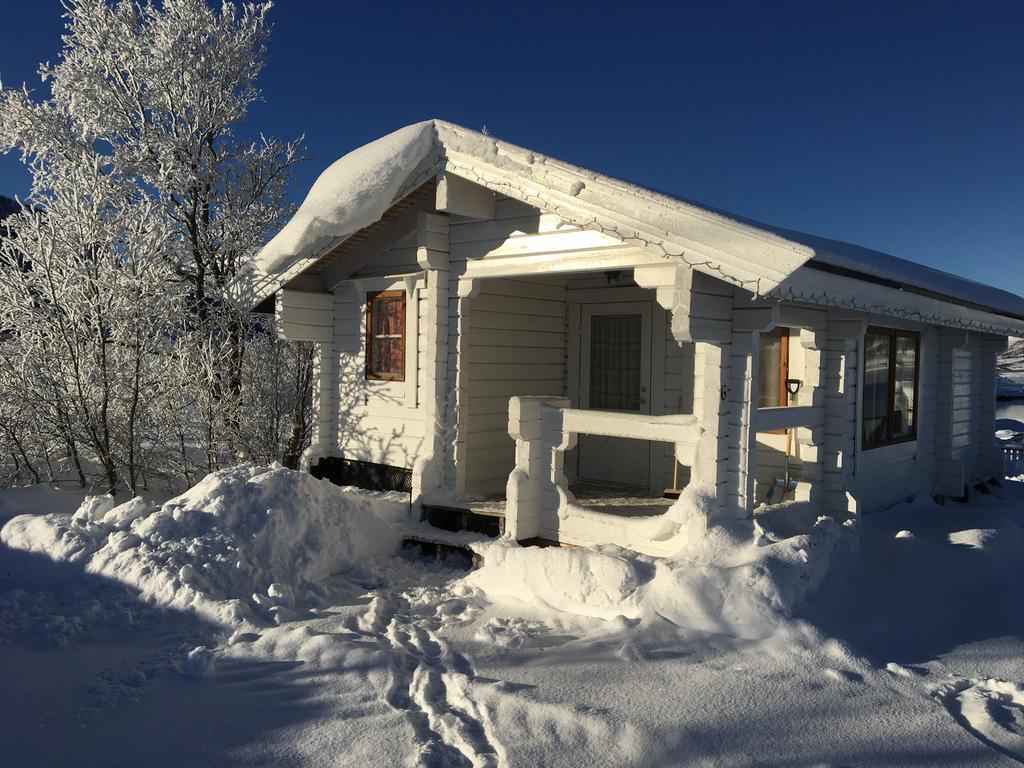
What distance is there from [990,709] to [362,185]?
21.2 feet

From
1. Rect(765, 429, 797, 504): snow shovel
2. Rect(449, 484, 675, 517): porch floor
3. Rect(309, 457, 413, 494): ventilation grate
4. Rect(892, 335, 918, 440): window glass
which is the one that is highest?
Rect(892, 335, 918, 440): window glass

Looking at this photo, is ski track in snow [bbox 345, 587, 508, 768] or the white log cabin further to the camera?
the white log cabin

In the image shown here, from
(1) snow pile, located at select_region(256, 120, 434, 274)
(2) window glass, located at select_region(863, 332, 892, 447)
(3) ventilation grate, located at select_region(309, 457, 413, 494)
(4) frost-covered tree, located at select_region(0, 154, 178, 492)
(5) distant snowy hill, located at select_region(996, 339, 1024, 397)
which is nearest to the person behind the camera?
(1) snow pile, located at select_region(256, 120, 434, 274)

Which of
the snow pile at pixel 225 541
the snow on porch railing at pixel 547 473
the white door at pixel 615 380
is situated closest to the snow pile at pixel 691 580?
the snow on porch railing at pixel 547 473

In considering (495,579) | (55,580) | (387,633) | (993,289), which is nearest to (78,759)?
(387,633)

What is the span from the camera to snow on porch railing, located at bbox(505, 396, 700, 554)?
7.13 meters

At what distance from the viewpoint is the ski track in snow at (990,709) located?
406 cm

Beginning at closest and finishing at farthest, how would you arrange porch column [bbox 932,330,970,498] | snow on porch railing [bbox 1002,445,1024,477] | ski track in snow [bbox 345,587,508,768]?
ski track in snow [bbox 345,587,508,768], porch column [bbox 932,330,970,498], snow on porch railing [bbox 1002,445,1024,477]

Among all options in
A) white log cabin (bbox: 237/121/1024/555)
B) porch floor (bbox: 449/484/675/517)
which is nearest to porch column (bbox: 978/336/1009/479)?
white log cabin (bbox: 237/121/1024/555)

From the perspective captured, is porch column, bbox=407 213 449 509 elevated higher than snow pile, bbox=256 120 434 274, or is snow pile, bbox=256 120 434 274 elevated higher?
snow pile, bbox=256 120 434 274

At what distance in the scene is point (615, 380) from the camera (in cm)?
979

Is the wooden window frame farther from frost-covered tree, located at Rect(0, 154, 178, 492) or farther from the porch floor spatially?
frost-covered tree, located at Rect(0, 154, 178, 492)

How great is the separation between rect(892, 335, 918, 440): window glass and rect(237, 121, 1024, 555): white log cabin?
42 mm

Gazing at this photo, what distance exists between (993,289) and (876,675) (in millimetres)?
10181
